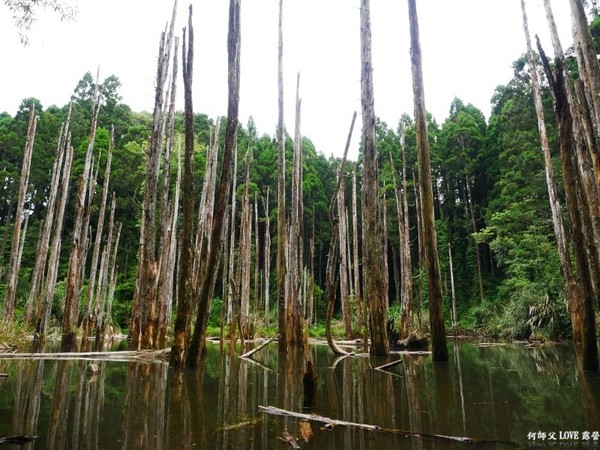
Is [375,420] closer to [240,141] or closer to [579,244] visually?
[579,244]

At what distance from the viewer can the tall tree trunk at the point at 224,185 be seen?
5555 millimetres

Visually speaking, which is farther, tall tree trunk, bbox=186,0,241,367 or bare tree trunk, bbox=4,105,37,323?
bare tree trunk, bbox=4,105,37,323

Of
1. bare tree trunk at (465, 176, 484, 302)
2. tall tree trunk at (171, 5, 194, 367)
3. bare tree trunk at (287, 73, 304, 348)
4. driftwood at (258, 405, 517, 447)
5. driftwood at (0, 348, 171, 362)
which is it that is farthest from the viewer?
bare tree trunk at (465, 176, 484, 302)

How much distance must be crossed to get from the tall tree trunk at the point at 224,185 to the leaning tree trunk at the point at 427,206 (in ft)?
10.4

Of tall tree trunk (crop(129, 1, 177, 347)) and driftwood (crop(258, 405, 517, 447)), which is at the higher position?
tall tree trunk (crop(129, 1, 177, 347))

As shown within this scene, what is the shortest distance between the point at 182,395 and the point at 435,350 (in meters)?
4.30

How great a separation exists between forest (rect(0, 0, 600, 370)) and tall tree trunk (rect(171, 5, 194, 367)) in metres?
0.03

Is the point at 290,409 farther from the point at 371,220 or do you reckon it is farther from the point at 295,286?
the point at 295,286

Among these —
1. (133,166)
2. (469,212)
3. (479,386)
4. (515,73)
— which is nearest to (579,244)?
(479,386)

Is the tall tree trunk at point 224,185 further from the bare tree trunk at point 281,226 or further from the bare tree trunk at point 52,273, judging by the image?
the bare tree trunk at point 52,273

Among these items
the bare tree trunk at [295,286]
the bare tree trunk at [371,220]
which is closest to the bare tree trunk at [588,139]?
the bare tree trunk at [371,220]

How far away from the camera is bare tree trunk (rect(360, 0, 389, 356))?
7453mm

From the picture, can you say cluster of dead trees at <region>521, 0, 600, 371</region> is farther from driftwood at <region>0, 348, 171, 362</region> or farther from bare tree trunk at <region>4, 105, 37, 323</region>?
bare tree trunk at <region>4, 105, 37, 323</region>

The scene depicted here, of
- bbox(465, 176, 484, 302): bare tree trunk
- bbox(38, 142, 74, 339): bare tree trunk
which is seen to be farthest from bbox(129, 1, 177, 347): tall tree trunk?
bbox(465, 176, 484, 302): bare tree trunk
